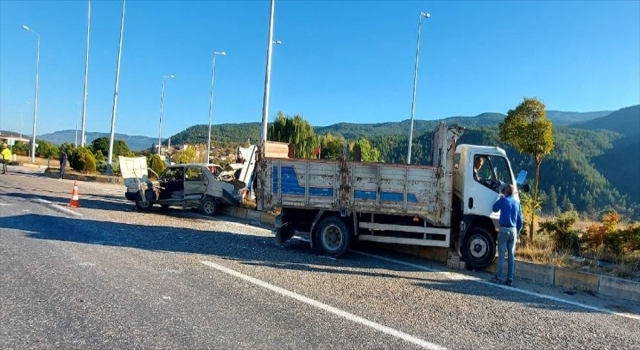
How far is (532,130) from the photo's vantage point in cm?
1360

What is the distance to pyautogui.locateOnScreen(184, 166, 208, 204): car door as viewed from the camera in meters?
14.3

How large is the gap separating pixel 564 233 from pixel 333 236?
604 centimetres

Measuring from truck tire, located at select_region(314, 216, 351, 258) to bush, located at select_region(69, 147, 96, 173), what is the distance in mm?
26919

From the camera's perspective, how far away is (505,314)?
5.55 m

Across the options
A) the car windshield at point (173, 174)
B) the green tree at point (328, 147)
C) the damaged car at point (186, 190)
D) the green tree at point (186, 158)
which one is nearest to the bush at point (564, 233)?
the damaged car at point (186, 190)

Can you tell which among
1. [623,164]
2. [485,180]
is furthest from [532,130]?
[623,164]

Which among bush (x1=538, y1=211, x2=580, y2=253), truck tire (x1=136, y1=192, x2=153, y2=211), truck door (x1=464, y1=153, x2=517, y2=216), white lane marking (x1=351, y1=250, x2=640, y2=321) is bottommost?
white lane marking (x1=351, y1=250, x2=640, y2=321)

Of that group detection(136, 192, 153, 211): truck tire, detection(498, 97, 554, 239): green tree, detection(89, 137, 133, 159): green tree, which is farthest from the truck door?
detection(89, 137, 133, 159): green tree

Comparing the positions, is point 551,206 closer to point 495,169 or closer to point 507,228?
point 495,169

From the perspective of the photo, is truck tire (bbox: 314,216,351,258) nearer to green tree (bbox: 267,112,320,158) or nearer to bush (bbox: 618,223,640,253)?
bush (bbox: 618,223,640,253)

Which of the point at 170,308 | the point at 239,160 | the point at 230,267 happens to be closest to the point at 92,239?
the point at 230,267

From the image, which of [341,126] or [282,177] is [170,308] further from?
[341,126]

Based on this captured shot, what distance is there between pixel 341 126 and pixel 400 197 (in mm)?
95398

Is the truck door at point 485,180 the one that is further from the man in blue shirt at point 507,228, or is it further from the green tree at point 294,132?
the green tree at point 294,132
